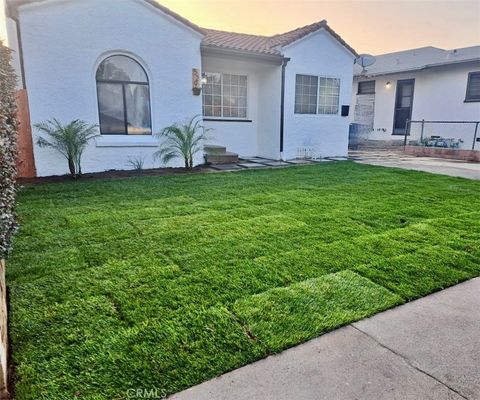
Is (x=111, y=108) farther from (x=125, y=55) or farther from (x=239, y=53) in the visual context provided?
(x=239, y=53)

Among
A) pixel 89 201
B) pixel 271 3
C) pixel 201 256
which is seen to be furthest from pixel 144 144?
pixel 271 3

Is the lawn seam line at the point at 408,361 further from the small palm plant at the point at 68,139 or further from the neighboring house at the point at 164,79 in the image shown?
the neighboring house at the point at 164,79

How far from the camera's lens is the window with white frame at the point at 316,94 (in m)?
11.3

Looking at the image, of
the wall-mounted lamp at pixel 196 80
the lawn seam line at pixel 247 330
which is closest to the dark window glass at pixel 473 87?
the wall-mounted lamp at pixel 196 80

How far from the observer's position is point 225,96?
36.6 feet

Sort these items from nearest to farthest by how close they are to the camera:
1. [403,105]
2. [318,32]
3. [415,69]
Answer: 1. [318,32]
2. [415,69]
3. [403,105]

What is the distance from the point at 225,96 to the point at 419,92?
34.7ft

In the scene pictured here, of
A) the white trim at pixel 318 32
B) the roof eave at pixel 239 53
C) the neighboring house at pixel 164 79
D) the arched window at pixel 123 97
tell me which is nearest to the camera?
the neighboring house at pixel 164 79

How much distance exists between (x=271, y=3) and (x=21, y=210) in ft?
41.2

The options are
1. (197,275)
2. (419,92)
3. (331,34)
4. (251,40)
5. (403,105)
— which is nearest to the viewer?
(197,275)

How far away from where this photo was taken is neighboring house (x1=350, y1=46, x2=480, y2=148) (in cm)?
1452

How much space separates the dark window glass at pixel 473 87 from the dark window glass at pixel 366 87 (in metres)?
4.81

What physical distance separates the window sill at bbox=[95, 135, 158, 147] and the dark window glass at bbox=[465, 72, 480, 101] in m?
13.3

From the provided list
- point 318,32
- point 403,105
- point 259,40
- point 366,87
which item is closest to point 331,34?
point 318,32
